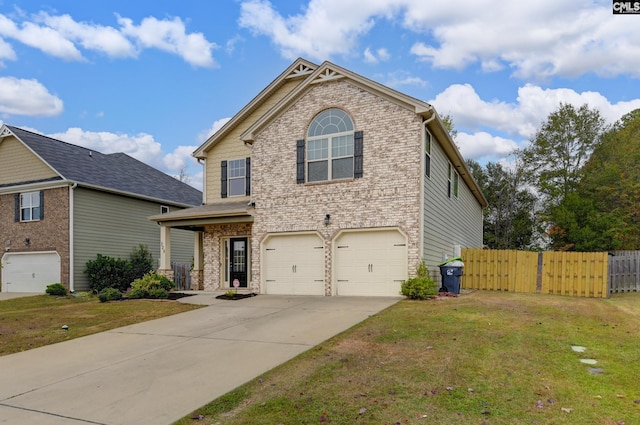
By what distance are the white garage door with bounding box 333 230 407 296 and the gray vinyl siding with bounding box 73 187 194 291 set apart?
12.4 meters

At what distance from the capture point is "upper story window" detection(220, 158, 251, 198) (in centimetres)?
1702

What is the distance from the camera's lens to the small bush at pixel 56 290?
18.3 meters

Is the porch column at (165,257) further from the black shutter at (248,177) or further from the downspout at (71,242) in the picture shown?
the downspout at (71,242)

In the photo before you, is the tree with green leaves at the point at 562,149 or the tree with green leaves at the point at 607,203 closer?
the tree with green leaves at the point at 607,203

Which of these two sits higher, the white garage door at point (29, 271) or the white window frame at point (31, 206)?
the white window frame at point (31, 206)

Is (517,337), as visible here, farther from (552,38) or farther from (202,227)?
(202,227)

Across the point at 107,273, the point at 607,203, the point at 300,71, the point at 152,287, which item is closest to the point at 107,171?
the point at 107,273

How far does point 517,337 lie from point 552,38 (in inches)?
472

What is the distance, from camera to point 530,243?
3491 centimetres

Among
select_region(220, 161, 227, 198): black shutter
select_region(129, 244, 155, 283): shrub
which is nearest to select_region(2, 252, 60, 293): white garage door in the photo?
select_region(129, 244, 155, 283): shrub

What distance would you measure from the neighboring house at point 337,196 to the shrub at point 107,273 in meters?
5.07

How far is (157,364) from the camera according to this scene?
21.5 feet

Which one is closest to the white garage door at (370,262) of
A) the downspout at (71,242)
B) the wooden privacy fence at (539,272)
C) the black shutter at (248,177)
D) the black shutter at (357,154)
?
the black shutter at (357,154)

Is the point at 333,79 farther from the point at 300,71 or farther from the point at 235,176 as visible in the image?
the point at 235,176
